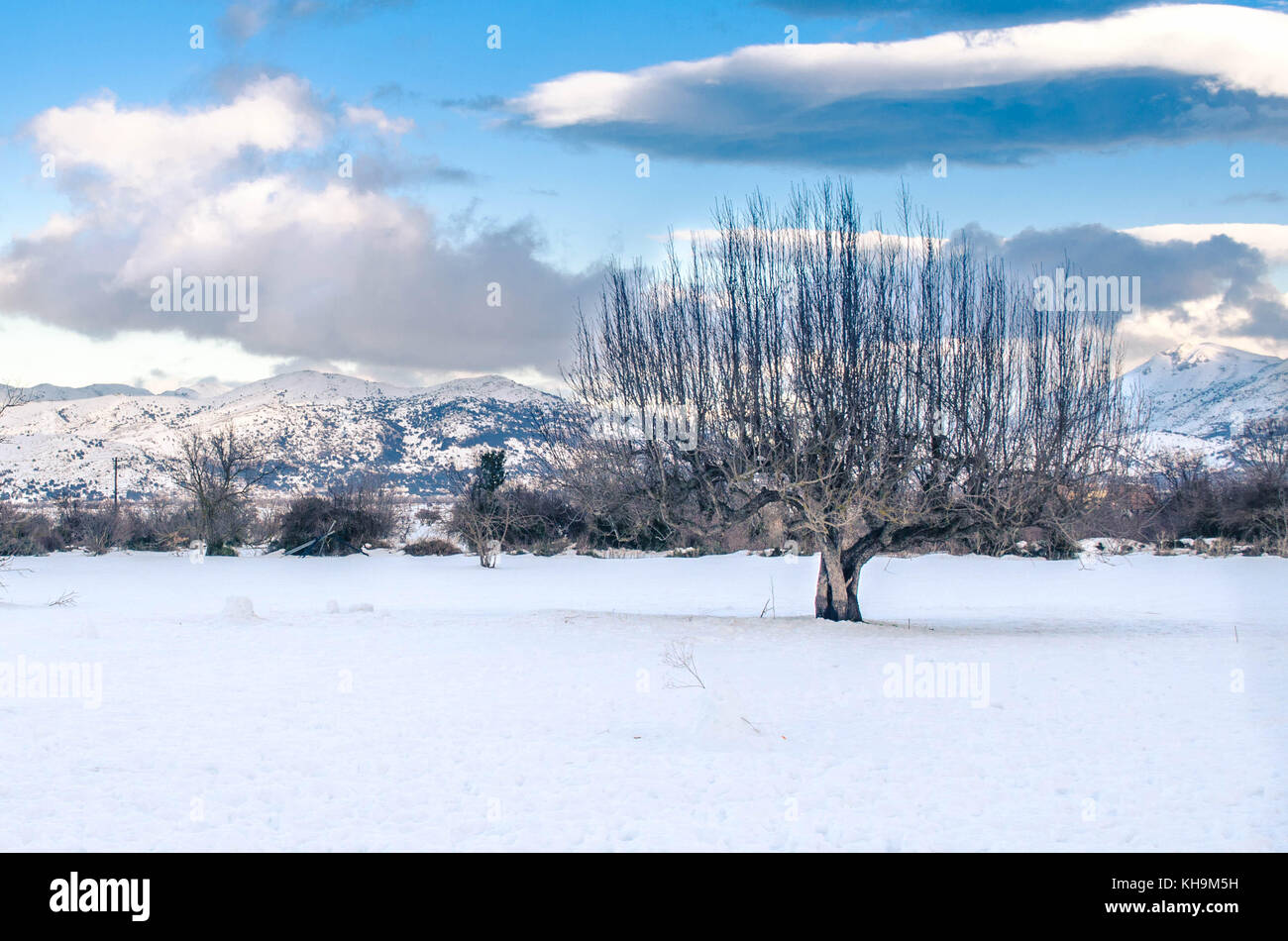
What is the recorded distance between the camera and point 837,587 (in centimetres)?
1706

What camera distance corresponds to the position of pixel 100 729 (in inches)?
368

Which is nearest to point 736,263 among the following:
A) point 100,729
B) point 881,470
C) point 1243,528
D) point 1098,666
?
point 881,470

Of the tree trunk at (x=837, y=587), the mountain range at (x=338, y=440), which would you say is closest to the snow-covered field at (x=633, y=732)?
the tree trunk at (x=837, y=587)

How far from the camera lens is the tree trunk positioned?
16.9 metres

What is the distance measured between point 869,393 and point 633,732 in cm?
763

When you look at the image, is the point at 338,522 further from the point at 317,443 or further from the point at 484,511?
the point at 317,443

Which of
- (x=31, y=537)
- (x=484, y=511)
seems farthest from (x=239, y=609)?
(x=31, y=537)

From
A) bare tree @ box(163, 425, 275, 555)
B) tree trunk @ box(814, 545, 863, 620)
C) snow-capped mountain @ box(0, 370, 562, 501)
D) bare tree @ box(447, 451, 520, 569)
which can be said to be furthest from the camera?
snow-capped mountain @ box(0, 370, 562, 501)

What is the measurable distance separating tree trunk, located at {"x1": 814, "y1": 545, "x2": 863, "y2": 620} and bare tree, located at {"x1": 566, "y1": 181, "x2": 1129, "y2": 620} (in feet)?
0.64

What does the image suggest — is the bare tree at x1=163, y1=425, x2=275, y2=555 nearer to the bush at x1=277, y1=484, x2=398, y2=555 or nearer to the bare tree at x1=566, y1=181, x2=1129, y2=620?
the bush at x1=277, y1=484, x2=398, y2=555

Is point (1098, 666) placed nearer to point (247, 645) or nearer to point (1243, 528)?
point (247, 645)

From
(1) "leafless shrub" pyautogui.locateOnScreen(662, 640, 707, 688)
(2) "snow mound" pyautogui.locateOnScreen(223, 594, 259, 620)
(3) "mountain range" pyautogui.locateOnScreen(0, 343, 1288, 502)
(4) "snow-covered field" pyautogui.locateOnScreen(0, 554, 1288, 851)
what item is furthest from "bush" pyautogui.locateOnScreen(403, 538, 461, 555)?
(3) "mountain range" pyautogui.locateOnScreen(0, 343, 1288, 502)

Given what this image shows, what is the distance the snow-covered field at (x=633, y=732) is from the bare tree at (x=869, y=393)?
6.93 ft

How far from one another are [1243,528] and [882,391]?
2606 cm
